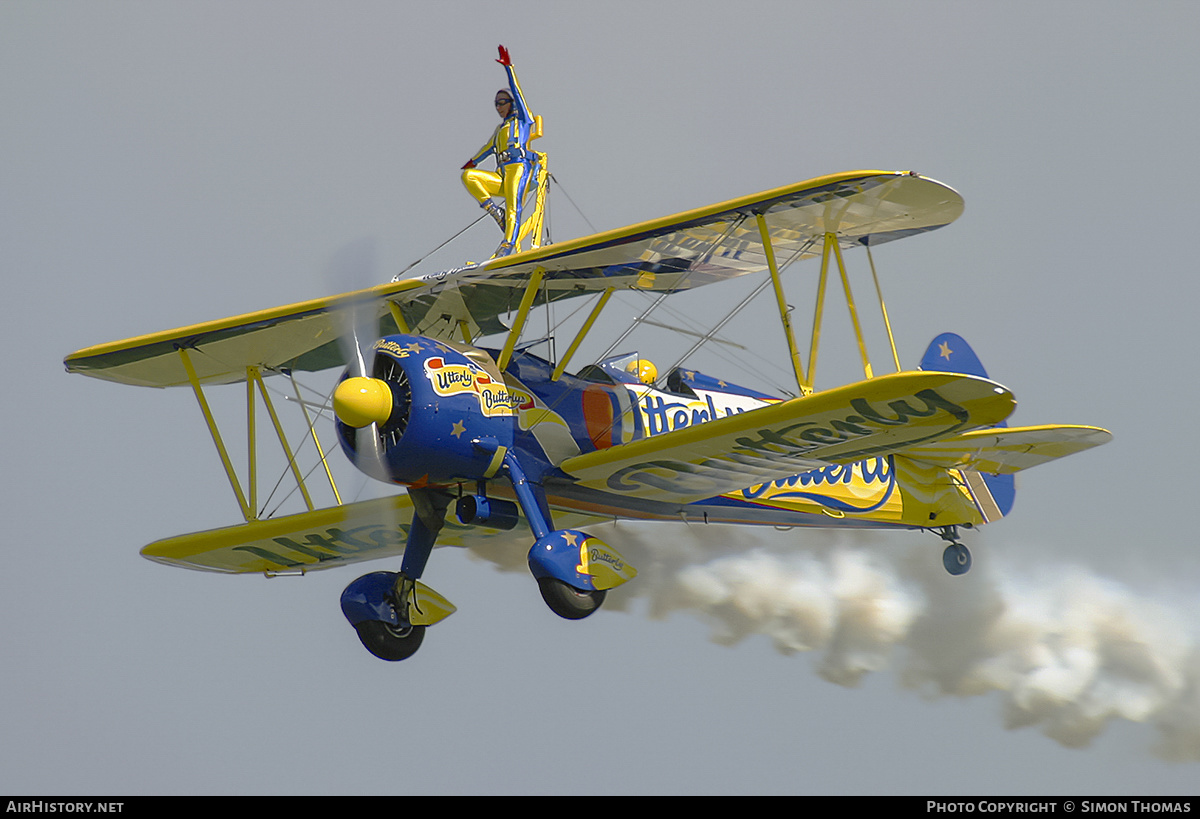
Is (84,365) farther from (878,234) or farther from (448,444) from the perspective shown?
(878,234)

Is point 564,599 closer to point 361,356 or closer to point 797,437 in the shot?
point 797,437

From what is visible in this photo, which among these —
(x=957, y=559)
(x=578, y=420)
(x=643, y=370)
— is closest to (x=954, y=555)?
(x=957, y=559)

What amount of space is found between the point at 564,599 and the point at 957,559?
17.6 feet

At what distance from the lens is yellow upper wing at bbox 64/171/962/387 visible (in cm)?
1278

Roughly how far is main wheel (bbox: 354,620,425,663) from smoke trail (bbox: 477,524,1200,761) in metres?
3.39

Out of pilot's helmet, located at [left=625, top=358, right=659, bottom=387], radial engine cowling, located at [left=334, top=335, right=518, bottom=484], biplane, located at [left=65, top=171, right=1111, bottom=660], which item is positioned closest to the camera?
biplane, located at [left=65, top=171, right=1111, bottom=660]

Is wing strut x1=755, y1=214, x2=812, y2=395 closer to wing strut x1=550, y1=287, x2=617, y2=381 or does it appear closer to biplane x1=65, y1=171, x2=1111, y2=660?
biplane x1=65, y1=171, x2=1111, y2=660

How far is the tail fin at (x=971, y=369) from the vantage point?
16828mm

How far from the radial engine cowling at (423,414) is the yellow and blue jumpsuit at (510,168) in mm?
1900

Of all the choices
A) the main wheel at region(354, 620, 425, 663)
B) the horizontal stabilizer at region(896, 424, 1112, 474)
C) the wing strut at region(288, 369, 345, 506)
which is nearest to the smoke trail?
the horizontal stabilizer at region(896, 424, 1112, 474)

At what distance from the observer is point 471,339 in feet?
49.2

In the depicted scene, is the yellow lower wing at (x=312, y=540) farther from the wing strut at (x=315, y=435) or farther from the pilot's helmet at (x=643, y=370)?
the pilot's helmet at (x=643, y=370)

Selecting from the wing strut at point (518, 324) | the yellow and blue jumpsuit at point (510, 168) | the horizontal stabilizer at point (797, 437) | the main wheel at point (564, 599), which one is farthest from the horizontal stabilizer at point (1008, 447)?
the yellow and blue jumpsuit at point (510, 168)
